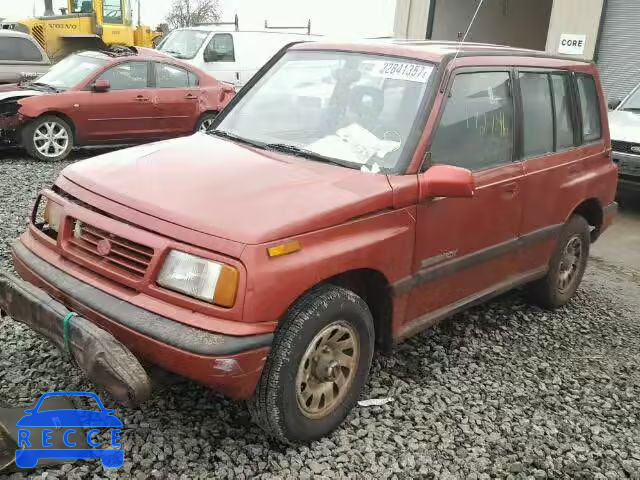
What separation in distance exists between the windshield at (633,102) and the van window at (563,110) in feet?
18.1

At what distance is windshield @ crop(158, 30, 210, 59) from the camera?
13875 mm

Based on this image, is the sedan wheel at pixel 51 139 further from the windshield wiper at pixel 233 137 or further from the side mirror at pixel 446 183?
the side mirror at pixel 446 183

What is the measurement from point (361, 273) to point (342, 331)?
0.34 meters

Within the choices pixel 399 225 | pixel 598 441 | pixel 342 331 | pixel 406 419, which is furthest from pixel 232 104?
pixel 598 441

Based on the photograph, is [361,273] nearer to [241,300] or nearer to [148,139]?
[241,300]

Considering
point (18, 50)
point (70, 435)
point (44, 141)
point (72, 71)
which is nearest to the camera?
point (70, 435)

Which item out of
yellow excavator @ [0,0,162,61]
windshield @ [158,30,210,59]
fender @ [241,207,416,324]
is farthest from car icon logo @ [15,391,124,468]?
yellow excavator @ [0,0,162,61]

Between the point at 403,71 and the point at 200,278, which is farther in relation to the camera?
the point at 403,71

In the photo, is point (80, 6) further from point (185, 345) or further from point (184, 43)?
point (185, 345)

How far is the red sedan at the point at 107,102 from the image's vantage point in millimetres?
8930

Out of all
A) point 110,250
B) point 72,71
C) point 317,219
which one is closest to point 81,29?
point 72,71

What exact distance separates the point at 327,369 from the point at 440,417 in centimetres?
82

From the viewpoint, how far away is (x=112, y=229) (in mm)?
2889

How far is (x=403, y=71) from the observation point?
3.70 metres
